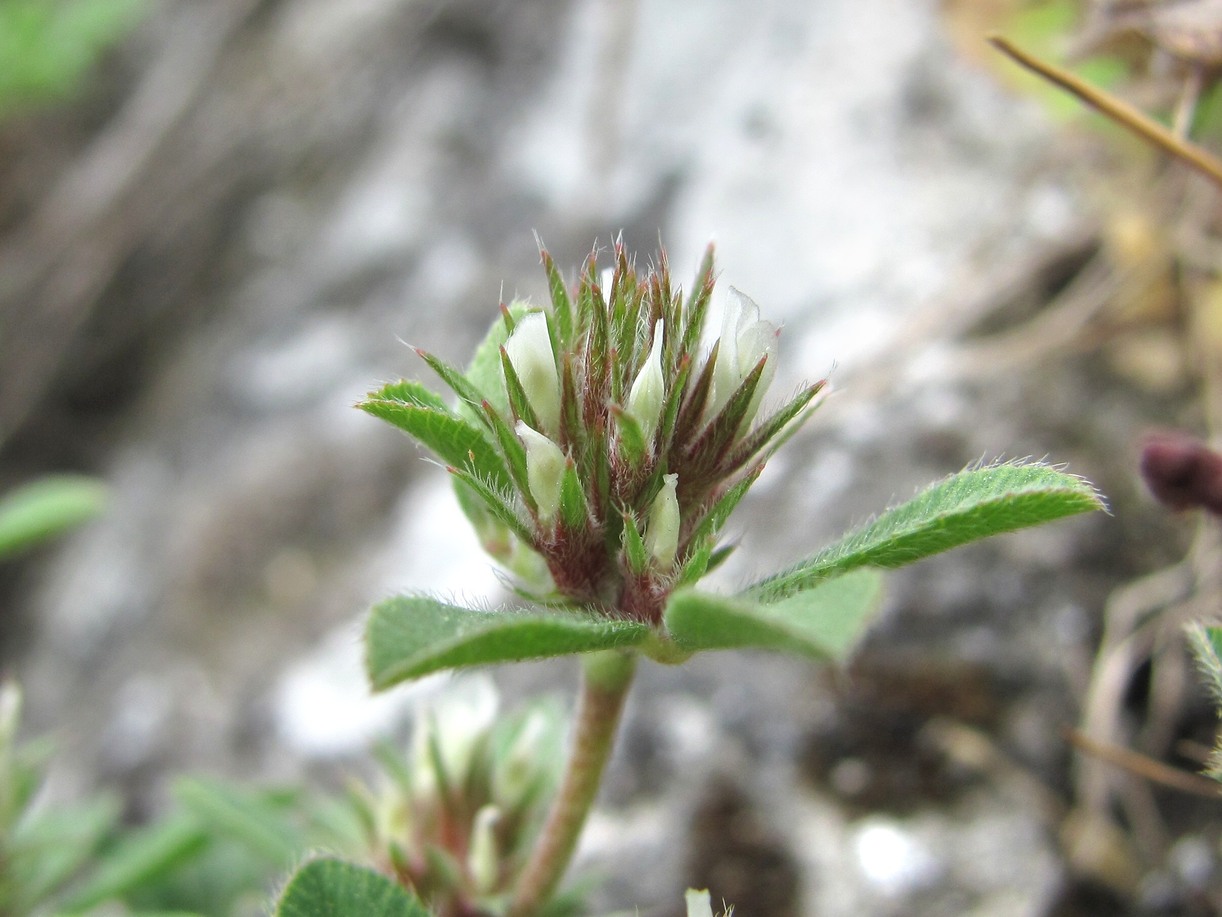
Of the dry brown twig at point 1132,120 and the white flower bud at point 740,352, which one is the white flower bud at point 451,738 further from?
the dry brown twig at point 1132,120

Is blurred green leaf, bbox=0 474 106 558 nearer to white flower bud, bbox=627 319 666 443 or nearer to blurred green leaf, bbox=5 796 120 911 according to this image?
blurred green leaf, bbox=5 796 120 911

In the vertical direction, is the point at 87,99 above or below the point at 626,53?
above

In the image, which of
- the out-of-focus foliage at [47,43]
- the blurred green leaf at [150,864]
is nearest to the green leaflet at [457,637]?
the blurred green leaf at [150,864]

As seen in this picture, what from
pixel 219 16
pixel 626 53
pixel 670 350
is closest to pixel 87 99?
pixel 219 16

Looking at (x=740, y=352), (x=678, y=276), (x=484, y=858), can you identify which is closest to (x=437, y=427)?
(x=740, y=352)

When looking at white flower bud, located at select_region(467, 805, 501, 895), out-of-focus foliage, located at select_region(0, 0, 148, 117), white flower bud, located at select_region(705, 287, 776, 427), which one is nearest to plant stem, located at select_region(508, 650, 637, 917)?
white flower bud, located at select_region(467, 805, 501, 895)

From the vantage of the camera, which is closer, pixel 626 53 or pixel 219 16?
pixel 626 53

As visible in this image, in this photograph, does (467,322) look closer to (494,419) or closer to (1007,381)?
(1007,381)
